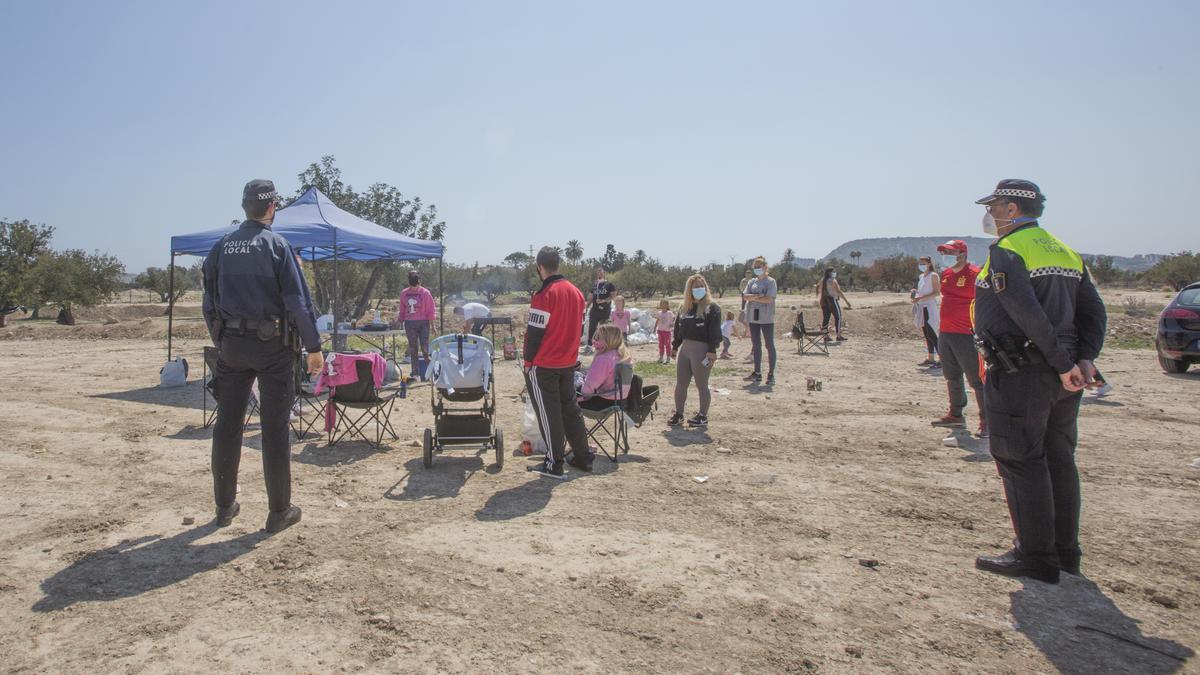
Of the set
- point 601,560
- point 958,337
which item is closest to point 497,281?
point 958,337

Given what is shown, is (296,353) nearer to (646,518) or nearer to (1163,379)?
(646,518)

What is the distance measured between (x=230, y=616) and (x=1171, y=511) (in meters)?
5.72

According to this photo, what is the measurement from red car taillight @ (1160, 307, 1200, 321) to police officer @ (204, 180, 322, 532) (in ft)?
40.9

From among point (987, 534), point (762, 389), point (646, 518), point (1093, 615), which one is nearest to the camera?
point (1093, 615)

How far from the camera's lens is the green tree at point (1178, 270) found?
4156 centimetres

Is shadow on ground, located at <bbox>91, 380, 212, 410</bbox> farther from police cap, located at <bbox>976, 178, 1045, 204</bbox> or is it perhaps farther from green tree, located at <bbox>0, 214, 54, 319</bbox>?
green tree, located at <bbox>0, 214, 54, 319</bbox>

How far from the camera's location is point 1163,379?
10539 millimetres

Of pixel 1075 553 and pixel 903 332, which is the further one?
pixel 903 332

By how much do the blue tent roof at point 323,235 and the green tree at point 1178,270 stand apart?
46781mm

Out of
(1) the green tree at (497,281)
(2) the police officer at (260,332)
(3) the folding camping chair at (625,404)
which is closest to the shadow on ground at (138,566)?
(2) the police officer at (260,332)

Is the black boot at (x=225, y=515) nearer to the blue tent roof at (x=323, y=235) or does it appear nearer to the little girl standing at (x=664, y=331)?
the blue tent roof at (x=323, y=235)

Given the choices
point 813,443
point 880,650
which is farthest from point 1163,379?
point 880,650

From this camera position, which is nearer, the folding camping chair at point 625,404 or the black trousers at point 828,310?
the folding camping chair at point 625,404

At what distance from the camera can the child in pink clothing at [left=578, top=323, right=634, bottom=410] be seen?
6230 mm
